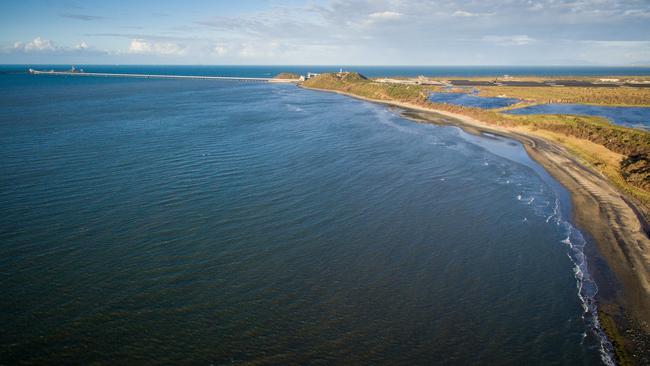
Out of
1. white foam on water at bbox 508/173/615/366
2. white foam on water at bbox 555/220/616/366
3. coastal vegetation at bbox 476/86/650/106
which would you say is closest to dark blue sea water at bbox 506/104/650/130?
coastal vegetation at bbox 476/86/650/106

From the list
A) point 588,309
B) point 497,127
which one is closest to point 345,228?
point 588,309

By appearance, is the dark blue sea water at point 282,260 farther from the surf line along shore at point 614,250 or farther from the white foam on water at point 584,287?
the surf line along shore at point 614,250

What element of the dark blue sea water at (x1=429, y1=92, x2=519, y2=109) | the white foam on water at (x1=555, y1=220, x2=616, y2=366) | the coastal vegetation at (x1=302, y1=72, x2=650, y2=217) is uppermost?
the dark blue sea water at (x1=429, y1=92, x2=519, y2=109)

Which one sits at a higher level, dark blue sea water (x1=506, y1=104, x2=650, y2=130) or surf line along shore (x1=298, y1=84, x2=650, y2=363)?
dark blue sea water (x1=506, y1=104, x2=650, y2=130)

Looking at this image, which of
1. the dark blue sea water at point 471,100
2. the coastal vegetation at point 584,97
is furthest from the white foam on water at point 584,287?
the coastal vegetation at point 584,97

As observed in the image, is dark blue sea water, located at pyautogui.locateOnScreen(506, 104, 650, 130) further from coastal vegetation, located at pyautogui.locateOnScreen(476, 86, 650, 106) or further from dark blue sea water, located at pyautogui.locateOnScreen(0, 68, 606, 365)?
dark blue sea water, located at pyautogui.locateOnScreen(0, 68, 606, 365)

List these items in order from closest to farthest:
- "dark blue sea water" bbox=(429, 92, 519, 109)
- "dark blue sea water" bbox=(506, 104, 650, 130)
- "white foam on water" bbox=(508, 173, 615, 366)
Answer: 1. "white foam on water" bbox=(508, 173, 615, 366)
2. "dark blue sea water" bbox=(506, 104, 650, 130)
3. "dark blue sea water" bbox=(429, 92, 519, 109)
